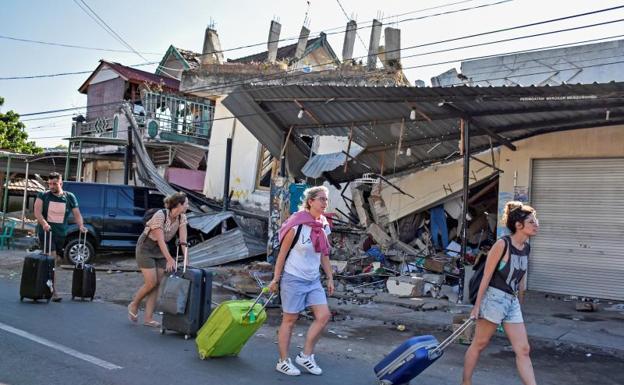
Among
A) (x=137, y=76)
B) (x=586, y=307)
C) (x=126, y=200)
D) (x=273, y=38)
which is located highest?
(x=273, y=38)

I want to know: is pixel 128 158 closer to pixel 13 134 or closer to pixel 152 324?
pixel 152 324

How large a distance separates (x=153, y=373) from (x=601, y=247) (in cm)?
913

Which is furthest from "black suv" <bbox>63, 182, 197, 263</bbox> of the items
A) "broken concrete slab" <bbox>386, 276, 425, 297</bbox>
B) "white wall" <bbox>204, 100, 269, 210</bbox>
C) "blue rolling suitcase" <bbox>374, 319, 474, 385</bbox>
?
"blue rolling suitcase" <bbox>374, 319, 474, 385</bbox>

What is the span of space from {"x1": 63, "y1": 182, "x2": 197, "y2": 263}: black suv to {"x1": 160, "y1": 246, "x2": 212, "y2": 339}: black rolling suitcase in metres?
7.91

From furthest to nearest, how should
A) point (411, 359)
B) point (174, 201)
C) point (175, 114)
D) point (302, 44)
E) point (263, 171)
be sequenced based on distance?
1. point (175, 114)
2. point (302, 44)
3. point (263, 171)
4. point (174, 201)
5. point (411, 359)

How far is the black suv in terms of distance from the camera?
14188 mm

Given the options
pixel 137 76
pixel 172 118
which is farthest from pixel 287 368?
pixel 137 76

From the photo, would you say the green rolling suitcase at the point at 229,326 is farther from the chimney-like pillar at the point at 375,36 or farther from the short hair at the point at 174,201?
the chimney-like pillar at the point at 375,36

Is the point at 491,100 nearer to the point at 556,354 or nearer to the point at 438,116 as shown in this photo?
the point at 438,116

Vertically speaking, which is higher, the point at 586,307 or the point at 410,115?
the point at 410,115

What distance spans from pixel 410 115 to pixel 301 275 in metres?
6.20

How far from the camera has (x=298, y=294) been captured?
5.60 metres

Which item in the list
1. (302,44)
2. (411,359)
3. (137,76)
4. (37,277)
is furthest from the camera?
(137,76)

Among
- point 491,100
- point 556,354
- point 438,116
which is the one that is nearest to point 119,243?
point 438,116
